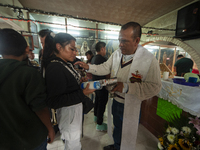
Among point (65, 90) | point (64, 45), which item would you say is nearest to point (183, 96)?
point (65, 90)

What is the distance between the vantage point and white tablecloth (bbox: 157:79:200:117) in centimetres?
147

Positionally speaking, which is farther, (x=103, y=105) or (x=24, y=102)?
(x=103, y=105)

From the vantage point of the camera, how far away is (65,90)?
95 centimetres

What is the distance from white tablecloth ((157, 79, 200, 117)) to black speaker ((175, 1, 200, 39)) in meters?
2.97

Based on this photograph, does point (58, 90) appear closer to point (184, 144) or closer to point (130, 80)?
point (130, 80)

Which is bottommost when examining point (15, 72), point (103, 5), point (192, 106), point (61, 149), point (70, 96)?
point (61, 149)

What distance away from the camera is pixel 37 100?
30.1 inches

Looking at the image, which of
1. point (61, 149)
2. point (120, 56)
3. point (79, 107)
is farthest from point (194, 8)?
point (61, 149)

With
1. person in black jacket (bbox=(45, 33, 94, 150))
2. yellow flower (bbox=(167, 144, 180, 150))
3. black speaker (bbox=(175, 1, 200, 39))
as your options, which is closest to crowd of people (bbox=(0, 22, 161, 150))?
person in black jacket (bbox=(45, 33, 94, 150))

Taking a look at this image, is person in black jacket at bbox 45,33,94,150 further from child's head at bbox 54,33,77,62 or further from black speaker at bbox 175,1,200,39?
black speaker at bbox 175,1,200,39

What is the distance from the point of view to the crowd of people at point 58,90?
27.4 inches

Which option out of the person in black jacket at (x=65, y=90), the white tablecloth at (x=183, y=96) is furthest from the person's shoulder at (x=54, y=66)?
the white tablecloth at (x=183, y=96)

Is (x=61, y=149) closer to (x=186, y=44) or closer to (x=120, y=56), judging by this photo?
(x=120, y=56)

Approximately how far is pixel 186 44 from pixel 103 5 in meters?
3.81
